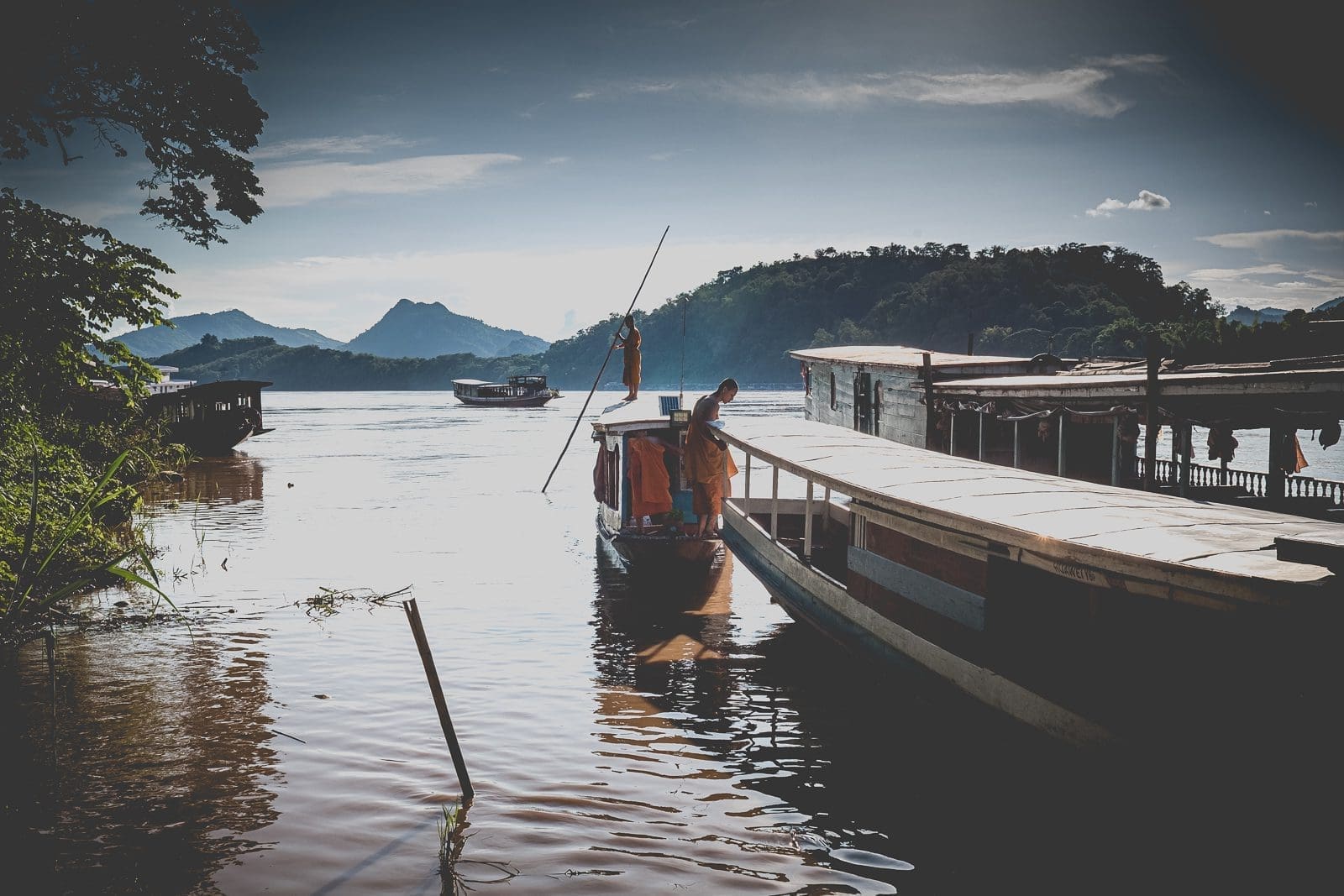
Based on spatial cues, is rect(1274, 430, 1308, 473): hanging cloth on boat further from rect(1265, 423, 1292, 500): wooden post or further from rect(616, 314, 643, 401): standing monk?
rect(616, 314, 643, 401): standing monk

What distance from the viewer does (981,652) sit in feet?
20.2

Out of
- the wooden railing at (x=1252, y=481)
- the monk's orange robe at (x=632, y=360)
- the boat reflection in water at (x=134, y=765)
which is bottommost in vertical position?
the boat reflection in water at (x=134, y=765)

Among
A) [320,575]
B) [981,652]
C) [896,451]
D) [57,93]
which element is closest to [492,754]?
[981,652]

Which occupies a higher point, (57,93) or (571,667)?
(57,93)

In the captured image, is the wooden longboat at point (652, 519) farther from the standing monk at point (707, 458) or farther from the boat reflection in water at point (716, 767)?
the boat reflection in water at point (716, 767)

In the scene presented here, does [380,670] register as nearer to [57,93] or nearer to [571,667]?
[571,667]

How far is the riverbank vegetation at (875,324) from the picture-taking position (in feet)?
228

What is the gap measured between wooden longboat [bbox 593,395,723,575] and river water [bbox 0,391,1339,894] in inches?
24.7

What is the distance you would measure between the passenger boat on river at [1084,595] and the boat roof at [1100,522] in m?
0.01

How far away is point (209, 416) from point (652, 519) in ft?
90.4

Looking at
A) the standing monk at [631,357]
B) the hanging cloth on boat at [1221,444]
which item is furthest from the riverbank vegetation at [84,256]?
the hanging cloth on boat at [1221,444]

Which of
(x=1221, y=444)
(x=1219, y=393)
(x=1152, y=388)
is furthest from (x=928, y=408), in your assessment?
(x=1219, y=393)

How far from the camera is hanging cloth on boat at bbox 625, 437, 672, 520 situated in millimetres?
13062

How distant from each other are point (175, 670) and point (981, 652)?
7.46 meters
